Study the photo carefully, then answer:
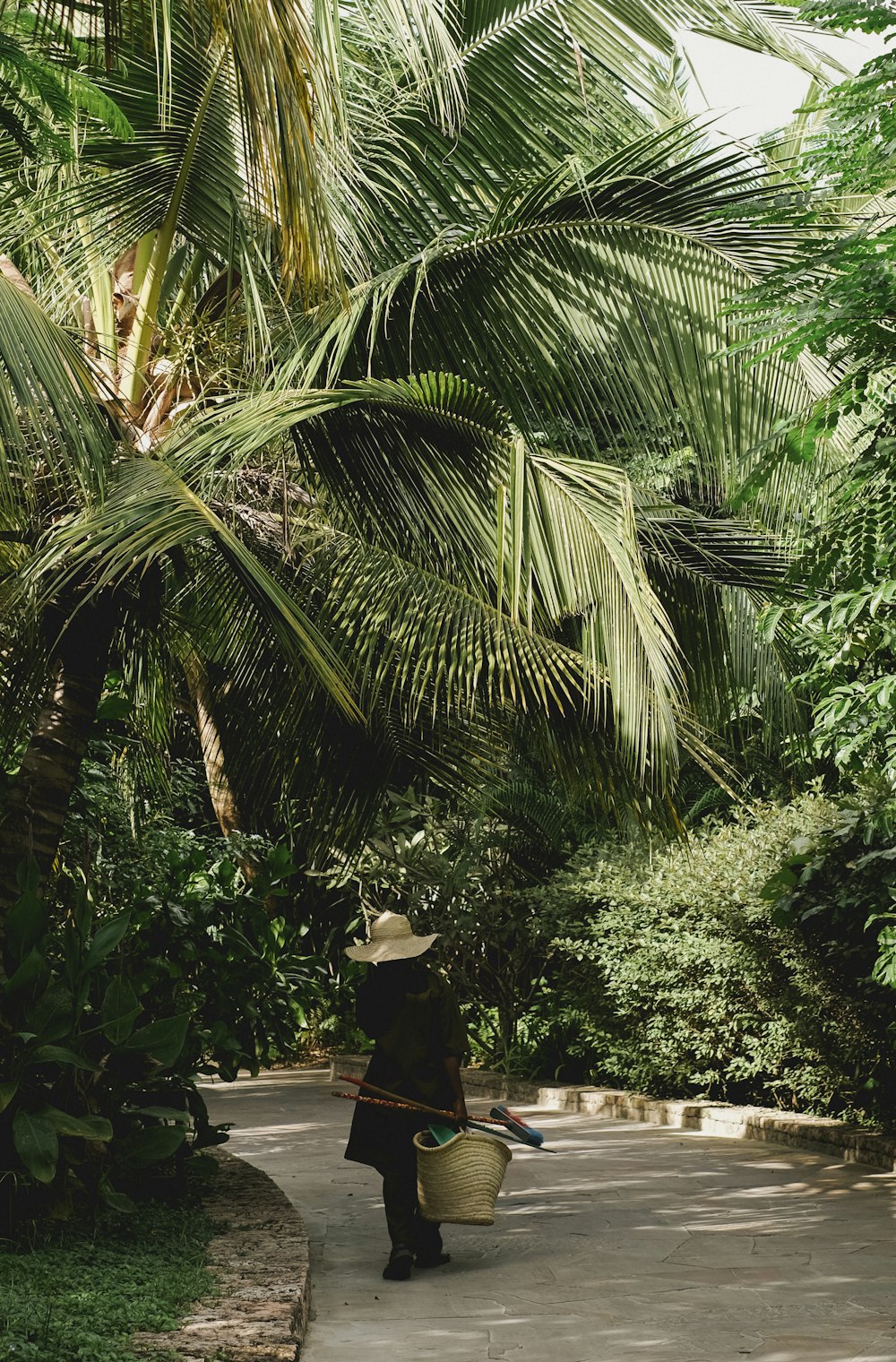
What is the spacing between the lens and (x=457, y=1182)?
614 cm

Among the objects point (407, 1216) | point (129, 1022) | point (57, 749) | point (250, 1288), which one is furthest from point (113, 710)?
point (250, 1288)

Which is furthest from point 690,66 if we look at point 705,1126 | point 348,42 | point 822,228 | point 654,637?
point 705,1126

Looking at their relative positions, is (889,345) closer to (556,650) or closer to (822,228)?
(822,228)

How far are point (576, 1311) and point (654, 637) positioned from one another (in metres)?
2.67

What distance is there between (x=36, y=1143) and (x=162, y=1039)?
2.62 ft

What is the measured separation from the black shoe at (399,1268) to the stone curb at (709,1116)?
3652 millimetres

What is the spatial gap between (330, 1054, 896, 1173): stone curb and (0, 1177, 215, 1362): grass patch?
436cm

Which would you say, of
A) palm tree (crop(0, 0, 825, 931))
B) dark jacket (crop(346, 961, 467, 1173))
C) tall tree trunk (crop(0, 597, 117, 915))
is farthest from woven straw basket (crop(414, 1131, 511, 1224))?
tall tree trunk (crop(0, 597, 117, 915))

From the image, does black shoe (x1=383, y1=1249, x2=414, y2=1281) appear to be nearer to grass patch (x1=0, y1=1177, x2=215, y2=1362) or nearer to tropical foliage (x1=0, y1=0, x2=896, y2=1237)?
grass patch (x1=0, y1=1177, x2=215, y2=1362)

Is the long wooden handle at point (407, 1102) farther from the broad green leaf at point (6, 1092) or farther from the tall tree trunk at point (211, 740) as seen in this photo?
the tall tree trunk at point (211, 740)

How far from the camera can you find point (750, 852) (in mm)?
10242

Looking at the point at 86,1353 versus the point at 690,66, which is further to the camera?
the point at 690,66

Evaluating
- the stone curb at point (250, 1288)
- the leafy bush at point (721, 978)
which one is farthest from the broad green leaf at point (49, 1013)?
the leafy bush at point (721, 978)

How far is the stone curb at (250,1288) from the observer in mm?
4434
